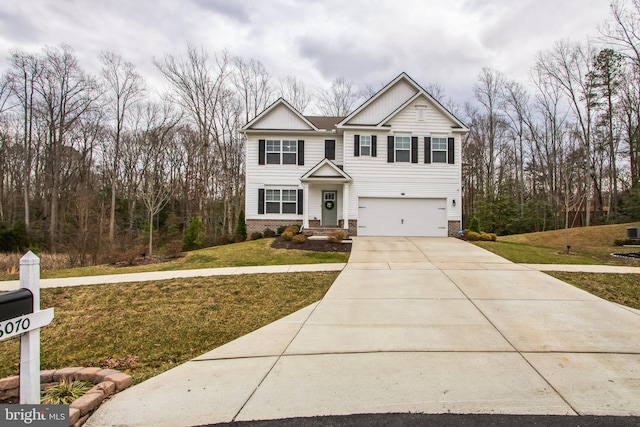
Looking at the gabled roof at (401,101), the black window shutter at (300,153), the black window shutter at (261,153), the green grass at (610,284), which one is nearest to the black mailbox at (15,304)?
the green grass at (610,284)

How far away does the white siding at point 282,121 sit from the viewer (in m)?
20.4

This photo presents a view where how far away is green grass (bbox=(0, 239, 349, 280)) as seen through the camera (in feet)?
36.5

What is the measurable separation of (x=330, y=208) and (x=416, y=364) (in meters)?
15.9

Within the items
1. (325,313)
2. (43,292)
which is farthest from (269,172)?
(325,313)

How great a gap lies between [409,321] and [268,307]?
2.72 m

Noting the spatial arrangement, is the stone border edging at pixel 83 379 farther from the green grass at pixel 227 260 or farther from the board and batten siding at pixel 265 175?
the board and batten siding at pixel 265 175

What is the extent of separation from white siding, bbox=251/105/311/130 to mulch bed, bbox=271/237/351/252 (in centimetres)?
774

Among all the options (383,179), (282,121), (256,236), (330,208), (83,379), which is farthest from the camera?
(282,121)

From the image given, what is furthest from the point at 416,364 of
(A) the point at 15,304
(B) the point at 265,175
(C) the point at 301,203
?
(B) the point at 265,175

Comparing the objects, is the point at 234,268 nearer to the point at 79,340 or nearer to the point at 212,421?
the point at 79,340

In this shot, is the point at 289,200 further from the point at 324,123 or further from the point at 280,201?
the point at 324,123

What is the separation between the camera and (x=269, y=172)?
20.2m

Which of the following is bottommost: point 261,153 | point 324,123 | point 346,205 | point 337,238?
point 337,238

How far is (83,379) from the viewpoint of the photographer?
3760mm
